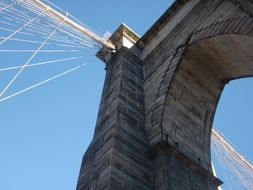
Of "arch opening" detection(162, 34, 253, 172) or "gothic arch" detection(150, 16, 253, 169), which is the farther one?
"arch opening" detection(162, 34, 253, 172)

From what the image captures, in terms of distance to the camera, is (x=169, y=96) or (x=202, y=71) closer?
(x=169, y=96)

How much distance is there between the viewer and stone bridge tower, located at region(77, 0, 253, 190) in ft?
17.9

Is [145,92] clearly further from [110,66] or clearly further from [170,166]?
[170,166]

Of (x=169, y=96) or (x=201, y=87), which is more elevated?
(x=201, y=87)

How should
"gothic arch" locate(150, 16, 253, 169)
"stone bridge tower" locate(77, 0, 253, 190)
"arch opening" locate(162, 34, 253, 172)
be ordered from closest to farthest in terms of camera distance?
"stone bridge tower" locate(77, 0, 253, 190) < "gothic arch" locate(150, 16, 253, 169) < "arch opening" locate(162, 34, 253, 172)

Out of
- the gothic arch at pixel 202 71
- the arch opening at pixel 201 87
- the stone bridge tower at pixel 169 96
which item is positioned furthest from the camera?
the arch opening at pixel 201 87

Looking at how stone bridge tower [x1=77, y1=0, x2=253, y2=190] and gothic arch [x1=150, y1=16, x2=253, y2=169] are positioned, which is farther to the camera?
gothic arch [x1=150, y1=16, x2=253, y2=169]

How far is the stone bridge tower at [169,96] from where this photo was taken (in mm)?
5449

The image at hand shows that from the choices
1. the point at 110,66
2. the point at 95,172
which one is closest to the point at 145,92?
the point at 110,66

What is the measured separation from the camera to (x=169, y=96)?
694 centimetres

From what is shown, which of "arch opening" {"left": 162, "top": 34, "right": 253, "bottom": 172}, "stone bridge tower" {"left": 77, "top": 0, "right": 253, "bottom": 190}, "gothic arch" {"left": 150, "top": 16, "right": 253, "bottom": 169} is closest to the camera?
"stone bridge tower" {"left": 77, "top": 0, "right": 253, "bottom": 190}

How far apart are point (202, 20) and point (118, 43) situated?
8.54 feet

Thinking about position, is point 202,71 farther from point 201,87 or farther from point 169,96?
point 169,96

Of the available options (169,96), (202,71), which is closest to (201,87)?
(202,71)
